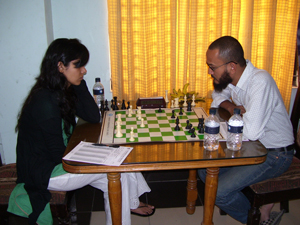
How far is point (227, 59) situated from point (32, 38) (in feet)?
5.88

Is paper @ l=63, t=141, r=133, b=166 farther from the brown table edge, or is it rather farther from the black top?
the black top

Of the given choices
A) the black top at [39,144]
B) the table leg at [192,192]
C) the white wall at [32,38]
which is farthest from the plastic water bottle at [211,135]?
the white wall at [32,38]

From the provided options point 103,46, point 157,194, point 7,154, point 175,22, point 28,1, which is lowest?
point 157,194

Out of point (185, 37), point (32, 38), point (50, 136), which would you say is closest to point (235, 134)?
point (50, 136)

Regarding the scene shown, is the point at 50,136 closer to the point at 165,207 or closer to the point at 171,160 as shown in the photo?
the point at 171,160

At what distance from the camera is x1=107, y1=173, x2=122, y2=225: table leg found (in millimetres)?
1597

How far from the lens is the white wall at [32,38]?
254 centimetres

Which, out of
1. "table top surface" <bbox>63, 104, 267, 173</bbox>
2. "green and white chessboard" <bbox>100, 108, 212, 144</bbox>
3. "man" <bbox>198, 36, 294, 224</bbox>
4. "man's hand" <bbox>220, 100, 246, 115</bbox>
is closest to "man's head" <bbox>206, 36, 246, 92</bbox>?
"man" <bbox>198, 36, 294, 224</bbox>

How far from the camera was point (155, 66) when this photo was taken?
120 inches

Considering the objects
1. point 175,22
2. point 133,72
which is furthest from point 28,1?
point 175,22

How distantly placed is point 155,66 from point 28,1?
1368 millimetres

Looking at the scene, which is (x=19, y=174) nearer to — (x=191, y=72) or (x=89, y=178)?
(x=89, y=178)

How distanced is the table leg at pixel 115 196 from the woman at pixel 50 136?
0.34 feet

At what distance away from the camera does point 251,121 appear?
1.70m
